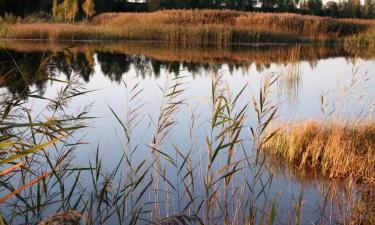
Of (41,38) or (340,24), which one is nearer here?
(41,38)

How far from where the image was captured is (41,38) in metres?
21.5

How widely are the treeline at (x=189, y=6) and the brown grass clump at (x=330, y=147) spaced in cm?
2519

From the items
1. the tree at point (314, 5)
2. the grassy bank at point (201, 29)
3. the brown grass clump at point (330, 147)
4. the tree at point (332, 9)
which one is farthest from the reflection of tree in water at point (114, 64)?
the tree at point (314, 5)

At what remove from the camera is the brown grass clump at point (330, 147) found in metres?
4.62

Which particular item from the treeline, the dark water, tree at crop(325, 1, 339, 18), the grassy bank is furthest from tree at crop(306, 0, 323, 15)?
the dark water

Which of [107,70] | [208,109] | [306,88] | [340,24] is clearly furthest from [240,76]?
[340,24]

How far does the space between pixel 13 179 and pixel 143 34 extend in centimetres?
1868

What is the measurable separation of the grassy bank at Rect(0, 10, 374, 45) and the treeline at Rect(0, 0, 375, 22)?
666 centimetres

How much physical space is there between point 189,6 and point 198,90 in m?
35.7

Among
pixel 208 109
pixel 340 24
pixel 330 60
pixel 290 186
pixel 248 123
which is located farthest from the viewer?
pixel 340 24

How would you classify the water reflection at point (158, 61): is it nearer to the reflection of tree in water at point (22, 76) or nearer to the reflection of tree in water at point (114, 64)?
the reflection of tree in water at point (114, 64)

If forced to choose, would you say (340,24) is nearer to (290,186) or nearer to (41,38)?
(41,38)

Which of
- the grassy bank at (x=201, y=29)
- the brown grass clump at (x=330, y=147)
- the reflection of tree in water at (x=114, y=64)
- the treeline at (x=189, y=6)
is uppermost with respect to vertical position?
the treeline at (x=189, y=6)

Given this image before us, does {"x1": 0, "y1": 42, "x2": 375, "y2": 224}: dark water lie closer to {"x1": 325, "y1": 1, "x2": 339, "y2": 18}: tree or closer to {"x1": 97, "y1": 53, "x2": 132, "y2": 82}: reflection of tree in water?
{"x1": 97, "y1": 53, "x2": 132, "y2": 82}: reflection of tree in water
